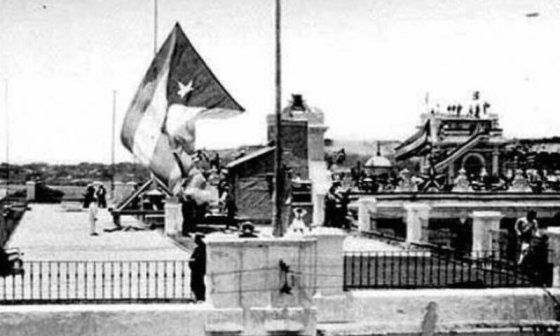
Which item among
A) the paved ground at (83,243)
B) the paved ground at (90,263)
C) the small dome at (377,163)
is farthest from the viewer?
the small dome at (377,163)

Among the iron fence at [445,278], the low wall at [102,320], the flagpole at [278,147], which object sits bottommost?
the low wall at [102,320]

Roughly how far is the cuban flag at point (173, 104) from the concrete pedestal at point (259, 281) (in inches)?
182

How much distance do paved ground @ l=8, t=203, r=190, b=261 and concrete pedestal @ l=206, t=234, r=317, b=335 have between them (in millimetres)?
8040

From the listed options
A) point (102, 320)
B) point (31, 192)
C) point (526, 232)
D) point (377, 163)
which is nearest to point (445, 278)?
point (526, 232)

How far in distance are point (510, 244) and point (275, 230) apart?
7988mm

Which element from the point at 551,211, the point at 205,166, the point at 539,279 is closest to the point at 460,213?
the point at 551,211

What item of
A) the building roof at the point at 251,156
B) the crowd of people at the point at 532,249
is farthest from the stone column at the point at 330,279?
the building roof at the point at 251,156

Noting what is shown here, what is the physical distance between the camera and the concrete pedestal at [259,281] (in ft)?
36.8

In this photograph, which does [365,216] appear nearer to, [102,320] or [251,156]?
[251,156]

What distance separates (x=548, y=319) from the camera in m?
13.1

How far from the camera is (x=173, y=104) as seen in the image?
15.4 metres

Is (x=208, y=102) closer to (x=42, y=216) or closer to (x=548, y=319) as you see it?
(x=548, y=319)

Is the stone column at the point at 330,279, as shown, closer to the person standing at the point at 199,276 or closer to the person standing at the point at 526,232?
the person standing at the point at 199,276

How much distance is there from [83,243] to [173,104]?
9098 mm
